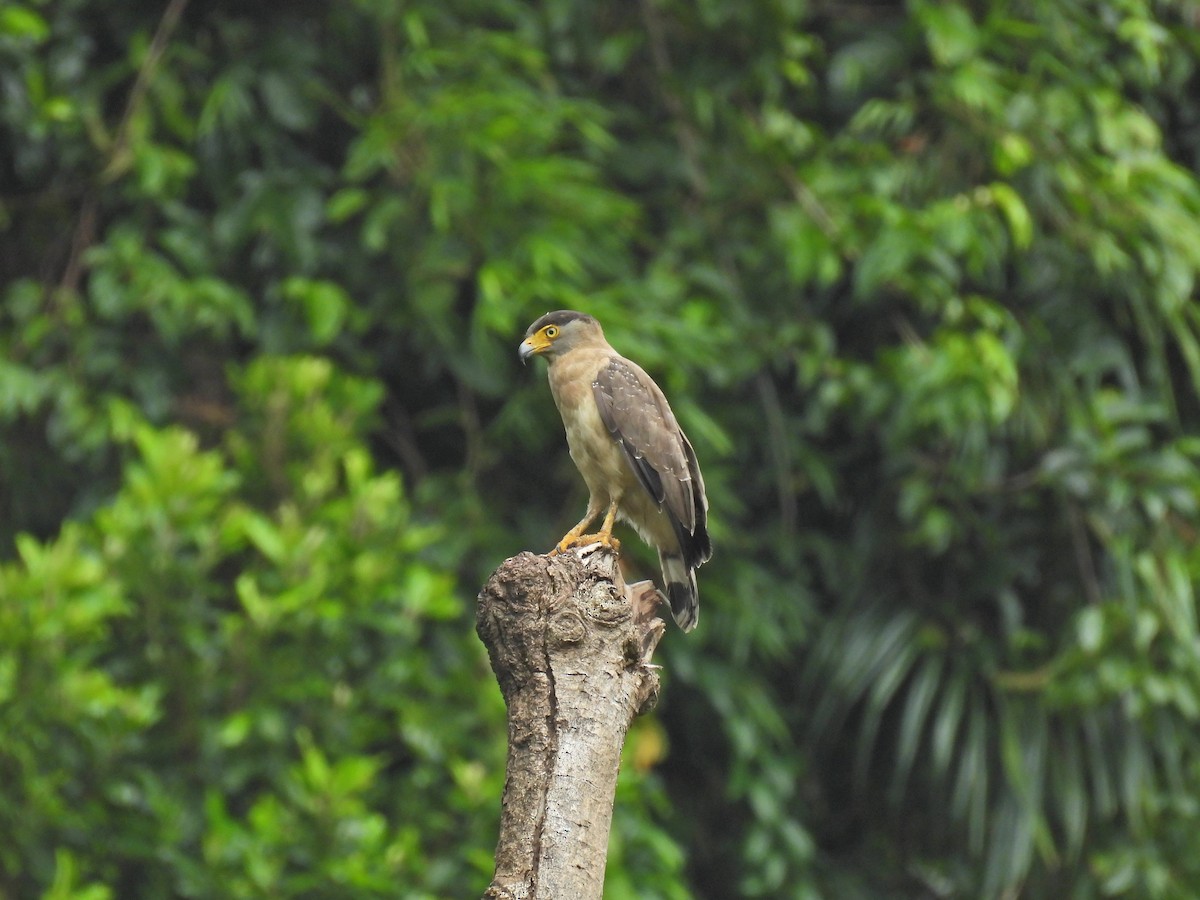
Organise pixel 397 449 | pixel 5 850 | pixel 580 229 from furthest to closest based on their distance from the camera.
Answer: pixel 397 449
pixel 580 229
pixel 5 850

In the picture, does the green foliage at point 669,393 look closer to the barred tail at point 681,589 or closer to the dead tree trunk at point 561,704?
the barred tail at point 681,589

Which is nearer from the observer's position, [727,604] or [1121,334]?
[727,604]

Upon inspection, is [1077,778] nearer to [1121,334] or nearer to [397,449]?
[1121,334]

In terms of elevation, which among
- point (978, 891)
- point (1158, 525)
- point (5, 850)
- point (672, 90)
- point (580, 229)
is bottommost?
point (5, 850)

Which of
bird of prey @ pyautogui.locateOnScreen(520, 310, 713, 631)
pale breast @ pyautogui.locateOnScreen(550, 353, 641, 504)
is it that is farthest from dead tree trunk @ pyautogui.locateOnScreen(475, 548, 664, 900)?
pale breast @ pyautogui.locateOnScreen(550, 353, 641, 504)

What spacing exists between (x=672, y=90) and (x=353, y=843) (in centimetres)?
295

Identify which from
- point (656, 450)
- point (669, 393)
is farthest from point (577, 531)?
point (669, 393)

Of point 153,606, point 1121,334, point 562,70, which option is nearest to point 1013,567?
point 1121,334

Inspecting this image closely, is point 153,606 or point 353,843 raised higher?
point 153,606

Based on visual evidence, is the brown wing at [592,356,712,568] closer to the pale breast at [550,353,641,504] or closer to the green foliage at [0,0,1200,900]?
the pale breast at [550,353,641,504]

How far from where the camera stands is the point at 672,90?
6027mm

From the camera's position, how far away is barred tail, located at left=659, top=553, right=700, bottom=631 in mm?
4398

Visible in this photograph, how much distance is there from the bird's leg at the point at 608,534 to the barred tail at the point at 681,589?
25 cm

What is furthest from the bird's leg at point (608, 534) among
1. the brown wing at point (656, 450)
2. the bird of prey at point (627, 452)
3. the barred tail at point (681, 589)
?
the barred tail at point (681, 589)
